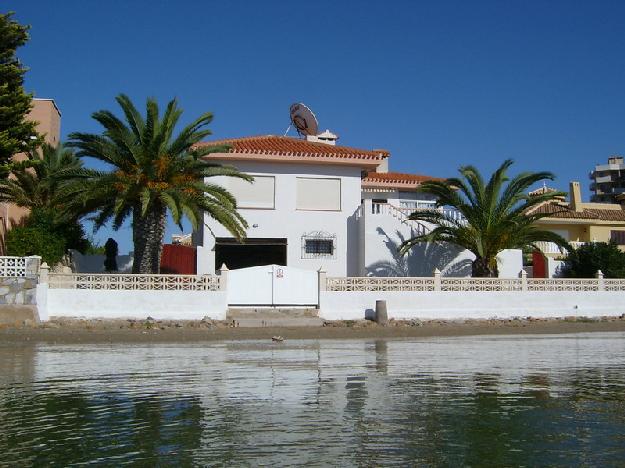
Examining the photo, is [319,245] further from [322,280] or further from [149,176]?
[149,176]

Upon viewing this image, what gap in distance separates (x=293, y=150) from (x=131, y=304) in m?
11.0

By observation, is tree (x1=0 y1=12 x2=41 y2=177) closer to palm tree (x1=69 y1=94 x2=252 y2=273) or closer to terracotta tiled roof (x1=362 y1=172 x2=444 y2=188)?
palm tree (x1=69 y1=94 x2=252 y2=273)

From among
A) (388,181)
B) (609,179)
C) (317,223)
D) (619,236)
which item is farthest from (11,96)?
(609,179)

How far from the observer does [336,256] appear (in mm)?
30078

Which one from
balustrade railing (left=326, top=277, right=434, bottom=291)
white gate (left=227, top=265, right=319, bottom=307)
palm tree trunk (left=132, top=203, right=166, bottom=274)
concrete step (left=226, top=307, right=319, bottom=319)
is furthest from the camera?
balustrade railing (left=326, top=277, right=434, bottom=291)

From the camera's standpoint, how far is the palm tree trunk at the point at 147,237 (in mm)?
24000

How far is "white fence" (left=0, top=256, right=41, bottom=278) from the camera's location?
21.3 metres

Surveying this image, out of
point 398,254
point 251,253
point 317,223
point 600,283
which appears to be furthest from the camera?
point 251,253

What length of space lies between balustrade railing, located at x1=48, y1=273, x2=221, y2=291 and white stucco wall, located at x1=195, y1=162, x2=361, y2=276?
6.13 m

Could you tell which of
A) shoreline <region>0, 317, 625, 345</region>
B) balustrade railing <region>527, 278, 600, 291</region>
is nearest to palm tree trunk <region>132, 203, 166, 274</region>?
shoreline <region>0, 317, 625, 345</region>

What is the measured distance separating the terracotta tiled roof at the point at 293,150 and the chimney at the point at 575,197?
2060 cm

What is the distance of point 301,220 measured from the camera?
29.7 m

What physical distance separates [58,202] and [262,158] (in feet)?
29.6

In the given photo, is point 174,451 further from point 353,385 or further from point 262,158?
point 262,158
